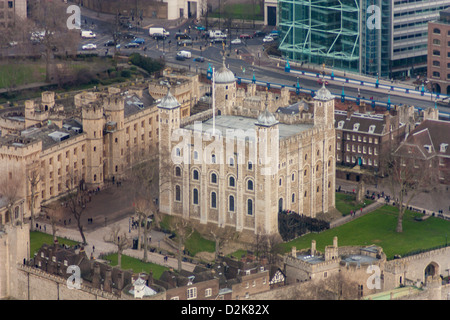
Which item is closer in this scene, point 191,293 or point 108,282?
point 191,293

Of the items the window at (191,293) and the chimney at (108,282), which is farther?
the chimney at (108,282)

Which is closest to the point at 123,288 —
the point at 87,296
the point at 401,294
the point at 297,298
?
the point at 87,296

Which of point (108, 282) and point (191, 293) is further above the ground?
point (108, 282)

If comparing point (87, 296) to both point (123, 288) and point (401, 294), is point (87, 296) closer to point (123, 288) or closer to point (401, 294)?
point (123, 288)

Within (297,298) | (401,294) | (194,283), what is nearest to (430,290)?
(401,294)

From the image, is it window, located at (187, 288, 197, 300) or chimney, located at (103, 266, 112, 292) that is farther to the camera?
chimney, located at (103, 266, 112, 292)
